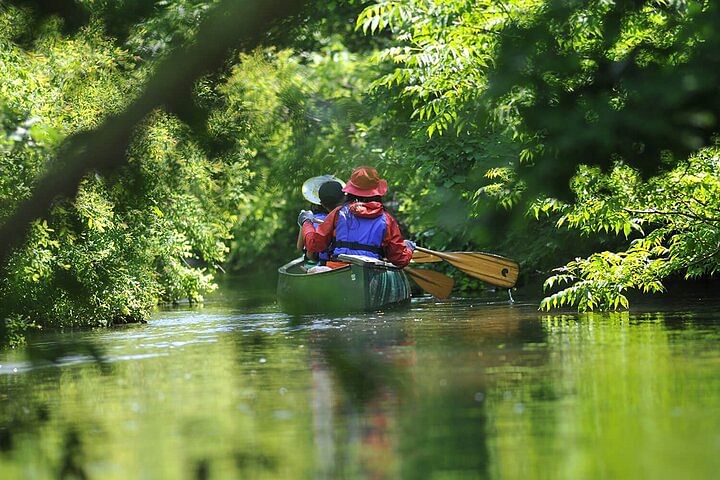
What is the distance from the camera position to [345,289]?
1959 cm

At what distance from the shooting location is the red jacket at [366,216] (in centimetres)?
1950

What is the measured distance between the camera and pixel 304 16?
4160 mm

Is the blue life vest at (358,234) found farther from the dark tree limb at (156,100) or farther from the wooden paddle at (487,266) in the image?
the dark tree limb at (156,100)

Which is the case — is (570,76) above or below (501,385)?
above

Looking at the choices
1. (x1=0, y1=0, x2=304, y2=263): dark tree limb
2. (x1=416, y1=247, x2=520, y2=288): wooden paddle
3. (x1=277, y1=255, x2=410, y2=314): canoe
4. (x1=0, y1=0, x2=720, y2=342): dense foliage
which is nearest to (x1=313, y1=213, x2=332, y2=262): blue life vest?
(x1=277, y1=255, x2=410, y2=314): canoe

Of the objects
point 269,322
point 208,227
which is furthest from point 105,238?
point 208,227

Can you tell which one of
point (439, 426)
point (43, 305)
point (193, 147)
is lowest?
point (439, 426)

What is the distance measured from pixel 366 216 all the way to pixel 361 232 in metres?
0.32

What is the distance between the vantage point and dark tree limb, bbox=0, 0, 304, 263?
161 inches

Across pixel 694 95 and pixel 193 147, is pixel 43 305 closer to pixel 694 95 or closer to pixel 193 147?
pixel 193 147

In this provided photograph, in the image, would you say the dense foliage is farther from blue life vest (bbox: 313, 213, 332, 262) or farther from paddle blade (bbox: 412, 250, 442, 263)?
paddle blade (bbox: 412, 250, 442, 263)

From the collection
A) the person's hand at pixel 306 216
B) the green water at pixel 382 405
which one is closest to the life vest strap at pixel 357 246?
the person's hand at pixel 306 216

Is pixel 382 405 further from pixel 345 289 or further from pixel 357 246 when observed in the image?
pixel 357 246

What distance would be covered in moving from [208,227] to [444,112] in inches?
352
